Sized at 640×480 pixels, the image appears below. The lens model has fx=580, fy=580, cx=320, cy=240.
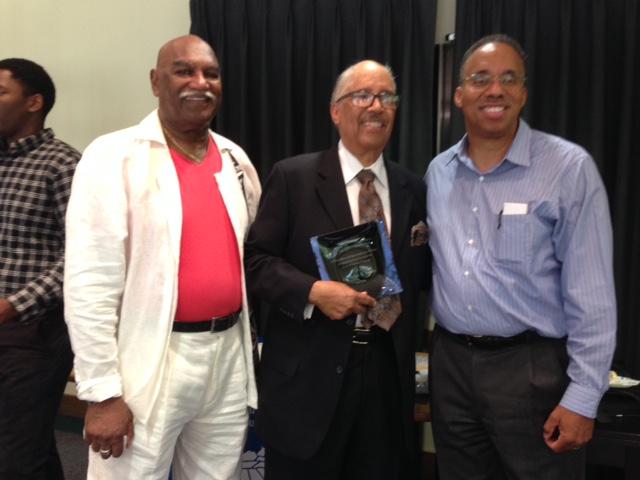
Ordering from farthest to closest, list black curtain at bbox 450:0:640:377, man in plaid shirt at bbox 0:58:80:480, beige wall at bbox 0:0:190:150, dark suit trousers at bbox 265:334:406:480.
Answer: beige wall at bbox 0:0:190:150 < black curtain at bbox 450:0:640:377 < man in plaid shirt at bbox 0:58:80:480 < dark suit trousers at bbox 265:334:406:480

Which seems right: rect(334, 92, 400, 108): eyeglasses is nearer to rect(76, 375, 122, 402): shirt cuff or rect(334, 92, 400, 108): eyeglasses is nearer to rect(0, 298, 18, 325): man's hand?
rect(76, 375, 122, 402): shirt cuff

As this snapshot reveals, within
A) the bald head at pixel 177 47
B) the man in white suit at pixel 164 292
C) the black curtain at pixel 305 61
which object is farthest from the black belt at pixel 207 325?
the black curtain at pixel 305 61

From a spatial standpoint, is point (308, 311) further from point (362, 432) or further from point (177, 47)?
point (177, 47)

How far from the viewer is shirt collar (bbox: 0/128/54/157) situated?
7.45 ft

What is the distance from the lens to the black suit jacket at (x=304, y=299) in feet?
5.97

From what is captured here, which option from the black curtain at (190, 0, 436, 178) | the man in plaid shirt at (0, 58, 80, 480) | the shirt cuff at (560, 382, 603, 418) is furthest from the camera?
the black curtain at (190, 0, 436, 178)

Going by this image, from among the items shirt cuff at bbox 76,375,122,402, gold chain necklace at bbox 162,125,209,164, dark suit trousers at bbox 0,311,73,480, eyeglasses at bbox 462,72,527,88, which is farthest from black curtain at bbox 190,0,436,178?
shirt cuff at bbox 76,375,122,402

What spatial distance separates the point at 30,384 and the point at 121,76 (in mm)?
2380

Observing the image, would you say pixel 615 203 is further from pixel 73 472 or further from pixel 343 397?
pixel 73 472

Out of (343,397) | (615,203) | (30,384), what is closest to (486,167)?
(343,397)

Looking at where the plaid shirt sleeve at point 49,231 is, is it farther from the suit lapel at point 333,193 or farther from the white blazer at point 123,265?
the suit lapel at point 333,193

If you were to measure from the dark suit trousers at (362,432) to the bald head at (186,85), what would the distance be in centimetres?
90

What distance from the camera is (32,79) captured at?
2379mm

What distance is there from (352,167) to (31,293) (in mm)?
1250
